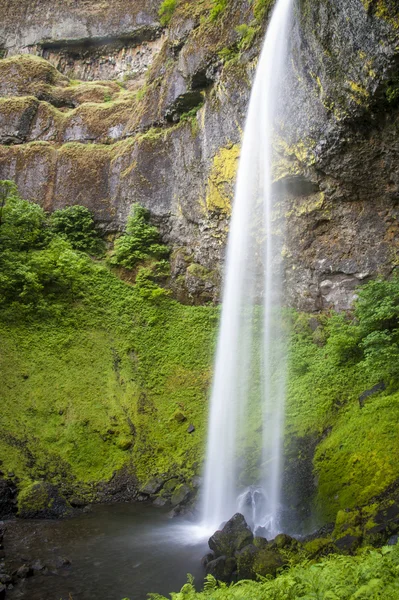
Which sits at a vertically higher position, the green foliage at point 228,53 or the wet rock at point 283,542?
the green foliage at point 228,53

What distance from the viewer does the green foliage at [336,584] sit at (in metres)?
4.16

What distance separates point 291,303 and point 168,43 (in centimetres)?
1519

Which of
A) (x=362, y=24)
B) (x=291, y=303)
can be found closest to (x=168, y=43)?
(x=362, y=24)

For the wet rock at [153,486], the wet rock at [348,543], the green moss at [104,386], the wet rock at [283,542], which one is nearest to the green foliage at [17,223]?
the green moss at [104,386]

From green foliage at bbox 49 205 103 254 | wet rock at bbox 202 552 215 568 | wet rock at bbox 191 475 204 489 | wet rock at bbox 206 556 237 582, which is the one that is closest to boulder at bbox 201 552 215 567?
wet rock at bbox 202 552 215 568

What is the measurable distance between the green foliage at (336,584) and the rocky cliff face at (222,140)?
11.0 metres

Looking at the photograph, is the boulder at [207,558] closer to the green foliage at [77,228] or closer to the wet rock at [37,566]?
the wet rock at [37,566]

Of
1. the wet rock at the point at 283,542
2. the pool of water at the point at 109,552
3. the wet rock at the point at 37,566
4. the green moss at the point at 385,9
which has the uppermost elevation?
the green moss at the point at 385,9

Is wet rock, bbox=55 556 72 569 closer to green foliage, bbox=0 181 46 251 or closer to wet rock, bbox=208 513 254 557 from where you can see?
wet rock, bbox=208 513 254 557

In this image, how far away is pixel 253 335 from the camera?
53.8 ft

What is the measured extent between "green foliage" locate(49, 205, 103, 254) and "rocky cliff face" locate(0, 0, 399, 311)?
753 mm

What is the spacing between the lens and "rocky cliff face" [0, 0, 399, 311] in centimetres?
1238

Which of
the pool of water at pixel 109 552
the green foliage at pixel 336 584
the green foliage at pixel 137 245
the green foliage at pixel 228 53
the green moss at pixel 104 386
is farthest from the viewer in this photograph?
the green foliage at pixel 137 245

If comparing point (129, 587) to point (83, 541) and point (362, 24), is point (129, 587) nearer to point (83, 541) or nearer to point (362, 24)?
point (83, 541)
